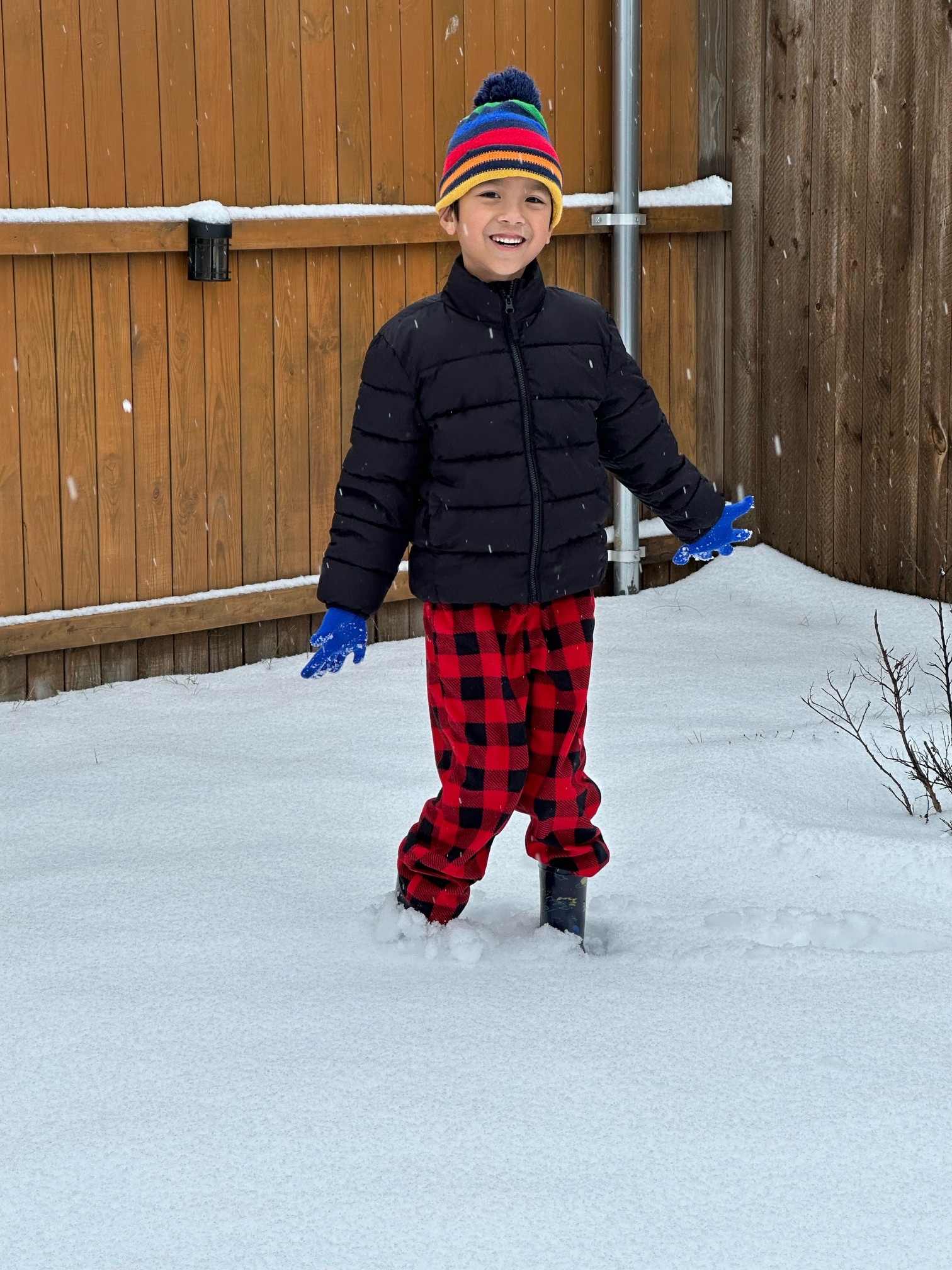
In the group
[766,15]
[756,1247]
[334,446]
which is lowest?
[756,1247]

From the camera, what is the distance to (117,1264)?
6.37 feet

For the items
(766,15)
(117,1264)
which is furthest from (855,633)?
(117,1264)

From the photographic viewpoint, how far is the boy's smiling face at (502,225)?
8.89 ft

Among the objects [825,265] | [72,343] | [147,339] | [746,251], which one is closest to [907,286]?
[825,265]

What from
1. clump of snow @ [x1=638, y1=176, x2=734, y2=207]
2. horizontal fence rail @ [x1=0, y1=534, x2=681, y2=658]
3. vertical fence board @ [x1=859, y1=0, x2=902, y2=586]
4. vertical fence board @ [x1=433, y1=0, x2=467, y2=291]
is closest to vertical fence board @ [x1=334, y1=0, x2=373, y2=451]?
vertical fence board @ [x1=433, y1=0, x2=467, y2=291]

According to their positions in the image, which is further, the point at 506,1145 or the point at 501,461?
the point at 501,461

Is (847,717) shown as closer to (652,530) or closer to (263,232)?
(263,232)

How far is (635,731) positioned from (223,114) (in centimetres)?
219

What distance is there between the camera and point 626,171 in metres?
5.93

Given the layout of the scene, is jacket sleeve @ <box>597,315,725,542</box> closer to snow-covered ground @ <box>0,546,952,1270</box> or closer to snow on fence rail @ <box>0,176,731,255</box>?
snow-covered ground @ <box>0,546,952,1270</box>

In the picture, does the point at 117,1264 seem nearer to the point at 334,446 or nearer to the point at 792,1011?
the point at 792,1011

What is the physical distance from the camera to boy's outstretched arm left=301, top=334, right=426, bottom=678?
2.74 meters

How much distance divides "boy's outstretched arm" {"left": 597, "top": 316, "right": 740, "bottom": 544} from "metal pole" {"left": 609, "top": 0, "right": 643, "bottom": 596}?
278 centimetres

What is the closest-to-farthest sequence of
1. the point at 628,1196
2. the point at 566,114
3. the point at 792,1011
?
the point at 628,1196
the point at 792,1011
the point at 566,114
